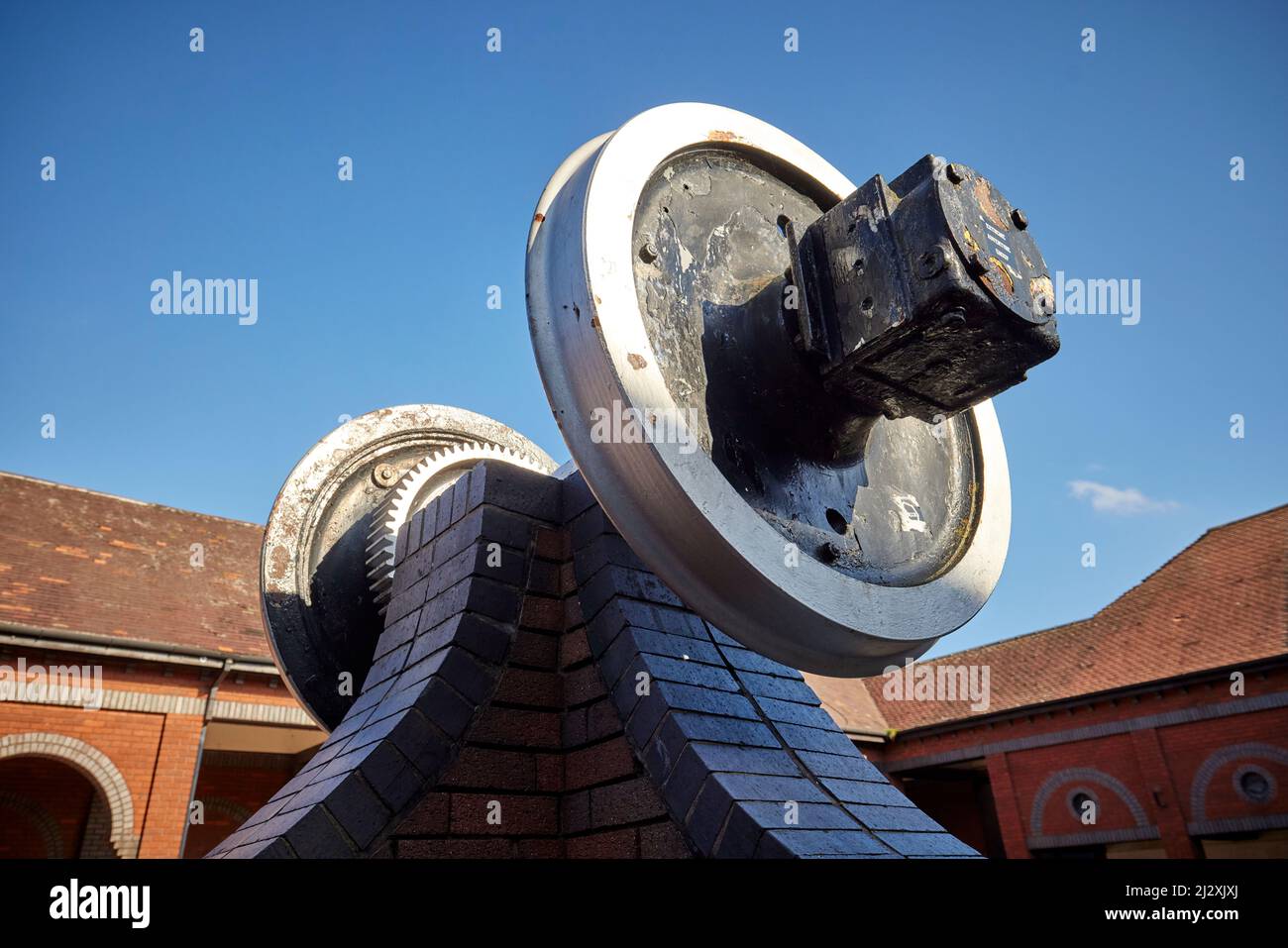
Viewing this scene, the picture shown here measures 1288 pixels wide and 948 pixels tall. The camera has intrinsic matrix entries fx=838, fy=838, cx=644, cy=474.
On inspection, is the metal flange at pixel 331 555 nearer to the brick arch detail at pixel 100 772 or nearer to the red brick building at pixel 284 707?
the red brick building at pixel 284 707

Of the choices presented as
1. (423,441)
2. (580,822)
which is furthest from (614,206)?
(423,441)

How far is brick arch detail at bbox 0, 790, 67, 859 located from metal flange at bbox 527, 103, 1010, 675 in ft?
50.6

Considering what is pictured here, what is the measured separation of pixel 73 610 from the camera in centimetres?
1280

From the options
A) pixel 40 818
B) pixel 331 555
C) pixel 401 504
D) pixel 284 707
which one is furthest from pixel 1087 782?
pixel 40 818

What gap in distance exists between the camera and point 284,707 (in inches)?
532

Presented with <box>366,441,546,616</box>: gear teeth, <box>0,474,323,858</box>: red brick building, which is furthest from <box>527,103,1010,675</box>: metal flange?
<box>0,474,323,858</box>: red brick building

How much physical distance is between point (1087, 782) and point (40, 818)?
1844 centimetres

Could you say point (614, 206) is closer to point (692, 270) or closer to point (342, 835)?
point (692, 270)

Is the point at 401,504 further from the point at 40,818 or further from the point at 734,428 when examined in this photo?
the point at 40,818

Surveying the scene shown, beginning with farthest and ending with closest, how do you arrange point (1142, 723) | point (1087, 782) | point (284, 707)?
point (1087, 782)
point (1142, 723)
point (284, 707)

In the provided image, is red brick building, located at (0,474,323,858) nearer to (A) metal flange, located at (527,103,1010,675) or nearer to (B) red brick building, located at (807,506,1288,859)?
(A) metal flange, located at (527,103,1010,675)

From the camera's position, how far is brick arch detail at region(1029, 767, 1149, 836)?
15.7 meters

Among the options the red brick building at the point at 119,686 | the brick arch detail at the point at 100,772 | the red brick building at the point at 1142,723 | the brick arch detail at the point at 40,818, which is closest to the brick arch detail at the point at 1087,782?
the red brick building at the point at 1142,723
